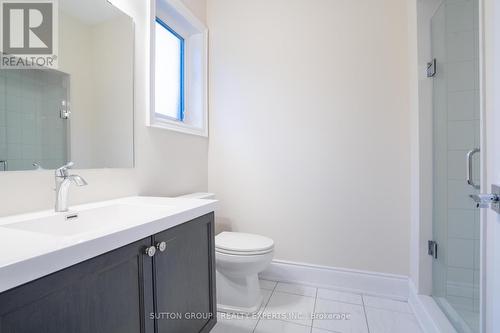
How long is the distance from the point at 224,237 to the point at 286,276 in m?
0.67

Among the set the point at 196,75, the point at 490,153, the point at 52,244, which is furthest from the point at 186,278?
the point at 196,75

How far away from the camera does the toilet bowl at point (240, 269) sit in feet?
4.88

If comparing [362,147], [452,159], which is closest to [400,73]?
[362,147]

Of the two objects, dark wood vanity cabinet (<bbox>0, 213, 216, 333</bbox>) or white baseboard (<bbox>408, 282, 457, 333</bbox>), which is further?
white baseboard (<bbox>408, 282, 457, 333</bbox>)

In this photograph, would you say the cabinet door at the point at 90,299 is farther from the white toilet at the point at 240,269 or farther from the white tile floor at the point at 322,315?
the white tile floor at the point at 322,315

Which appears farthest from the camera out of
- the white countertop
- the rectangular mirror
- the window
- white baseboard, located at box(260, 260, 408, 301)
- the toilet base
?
the window

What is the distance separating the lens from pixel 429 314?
1.37 m

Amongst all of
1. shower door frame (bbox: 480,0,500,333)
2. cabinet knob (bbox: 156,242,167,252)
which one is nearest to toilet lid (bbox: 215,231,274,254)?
cabinet knob (bbox: 156,242,167,252)

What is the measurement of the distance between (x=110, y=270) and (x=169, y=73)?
169 centimetres

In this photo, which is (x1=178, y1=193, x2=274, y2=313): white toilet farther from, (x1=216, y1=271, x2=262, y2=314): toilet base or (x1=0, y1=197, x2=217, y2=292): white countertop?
(x1=0, y1=197, x2=217, y2=292): white countertop

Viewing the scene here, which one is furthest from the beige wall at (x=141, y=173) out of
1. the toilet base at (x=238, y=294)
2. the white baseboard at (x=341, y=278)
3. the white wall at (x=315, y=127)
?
the white baseboard at (x=341, y=278)

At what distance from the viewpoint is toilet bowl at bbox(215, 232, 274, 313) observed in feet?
4.88

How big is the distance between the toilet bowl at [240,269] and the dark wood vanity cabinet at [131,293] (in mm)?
315

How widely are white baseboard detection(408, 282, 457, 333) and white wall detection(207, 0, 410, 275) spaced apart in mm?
225
